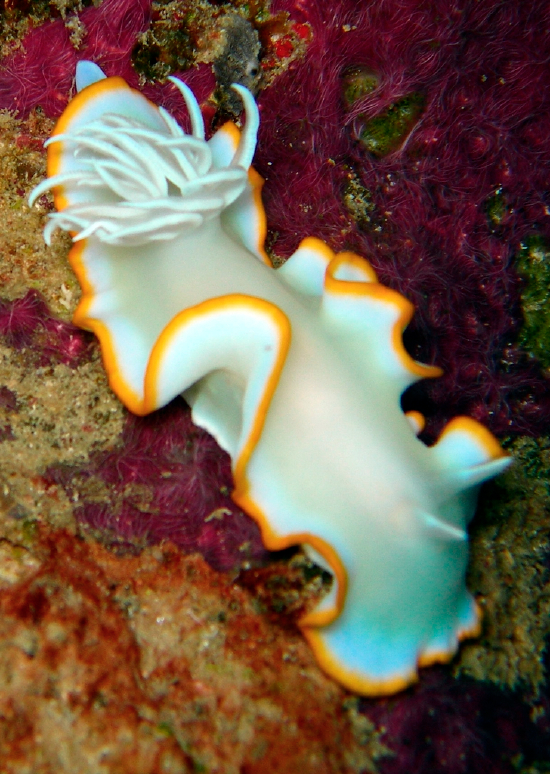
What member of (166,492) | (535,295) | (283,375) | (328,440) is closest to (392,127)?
(535,295)

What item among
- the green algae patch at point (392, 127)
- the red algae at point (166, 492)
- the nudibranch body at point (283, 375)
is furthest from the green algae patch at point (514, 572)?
the green algae patch at point (392, 127)

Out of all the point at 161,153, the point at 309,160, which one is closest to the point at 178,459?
the point at 161,153

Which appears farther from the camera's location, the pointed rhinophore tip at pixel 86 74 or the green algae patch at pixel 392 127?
the green algae patch at pixel 392 127

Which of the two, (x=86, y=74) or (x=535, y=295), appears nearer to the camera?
(x=86, y=74)

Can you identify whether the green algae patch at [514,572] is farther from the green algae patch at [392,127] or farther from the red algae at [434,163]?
the green algae patch at [392,127]

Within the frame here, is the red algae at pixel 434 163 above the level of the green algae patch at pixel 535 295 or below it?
above

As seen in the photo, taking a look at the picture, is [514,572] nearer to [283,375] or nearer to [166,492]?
[283,375]
